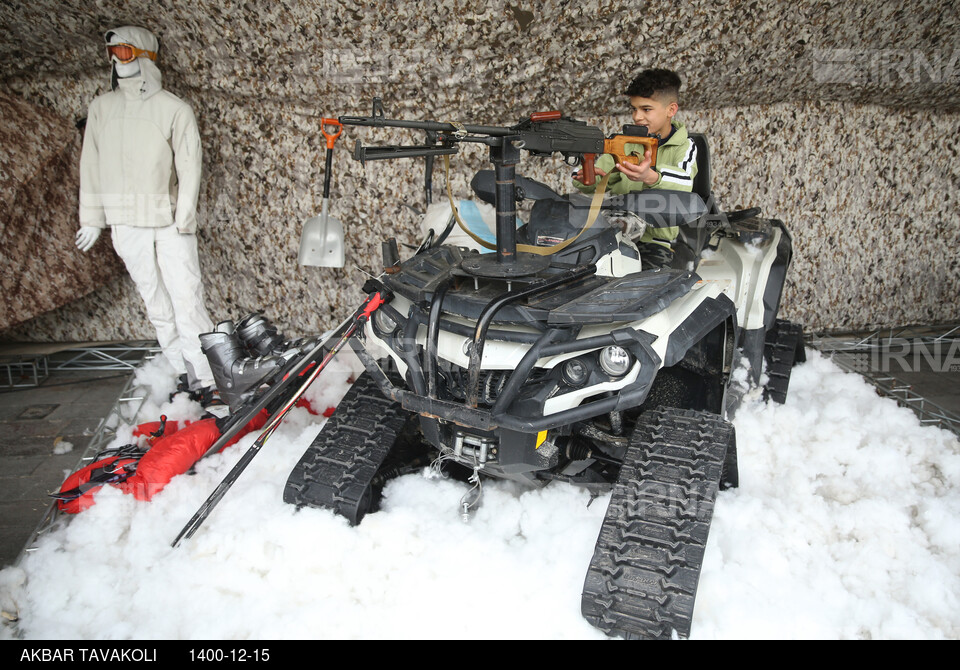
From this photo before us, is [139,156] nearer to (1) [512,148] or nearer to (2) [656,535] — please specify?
(1) [512,148]

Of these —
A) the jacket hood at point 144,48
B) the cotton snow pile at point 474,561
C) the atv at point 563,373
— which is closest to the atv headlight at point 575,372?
the atv at point 563,373

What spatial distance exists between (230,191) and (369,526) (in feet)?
10.7

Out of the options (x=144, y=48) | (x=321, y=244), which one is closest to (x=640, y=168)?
(x=321, y=244)

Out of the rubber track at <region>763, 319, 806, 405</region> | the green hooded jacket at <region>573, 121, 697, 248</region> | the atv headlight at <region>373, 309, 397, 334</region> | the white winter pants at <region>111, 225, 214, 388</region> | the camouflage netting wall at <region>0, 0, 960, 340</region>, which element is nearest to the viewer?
the atv headlight at <region>373, 309, 397, 334</region>

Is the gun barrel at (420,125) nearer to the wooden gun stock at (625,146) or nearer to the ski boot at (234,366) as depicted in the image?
the wooden gun stock at (625,146)

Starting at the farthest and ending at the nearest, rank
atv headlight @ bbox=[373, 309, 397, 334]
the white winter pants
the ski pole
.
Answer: the white winter pants → atv headlight @ bbox=[373, 309, 397, 334] → the ski pole

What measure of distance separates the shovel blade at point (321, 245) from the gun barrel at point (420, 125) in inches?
52.0

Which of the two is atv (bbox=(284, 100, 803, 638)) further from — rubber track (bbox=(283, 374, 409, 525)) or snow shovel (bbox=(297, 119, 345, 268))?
snow shovel (bbox=(297, 119, 345, 268))

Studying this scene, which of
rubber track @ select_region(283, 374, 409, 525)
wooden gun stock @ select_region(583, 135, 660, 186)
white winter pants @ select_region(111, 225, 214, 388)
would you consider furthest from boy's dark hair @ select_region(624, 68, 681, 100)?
white winter pants @ select_region(111, 225, 214, 388)

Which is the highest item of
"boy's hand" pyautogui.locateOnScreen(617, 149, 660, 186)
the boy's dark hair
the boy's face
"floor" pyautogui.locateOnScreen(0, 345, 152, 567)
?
the boy's dark hair

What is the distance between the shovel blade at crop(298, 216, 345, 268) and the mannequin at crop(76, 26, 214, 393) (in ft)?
3.67

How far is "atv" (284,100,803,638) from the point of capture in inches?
104

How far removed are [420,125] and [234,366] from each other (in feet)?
7.00
